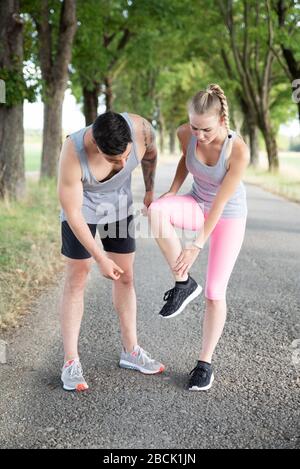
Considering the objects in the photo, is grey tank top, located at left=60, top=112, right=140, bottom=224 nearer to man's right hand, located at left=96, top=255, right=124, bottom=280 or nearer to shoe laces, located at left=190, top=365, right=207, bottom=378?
man's right hand, located at left=96, top=255, right=124, bottom=280

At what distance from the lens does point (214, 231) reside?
12.6 ft

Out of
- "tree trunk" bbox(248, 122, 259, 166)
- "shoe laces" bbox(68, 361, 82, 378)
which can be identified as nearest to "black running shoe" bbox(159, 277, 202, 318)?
"shoe laces" bbox(68, 361, 82, 378)

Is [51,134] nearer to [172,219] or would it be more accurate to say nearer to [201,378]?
[172,219]

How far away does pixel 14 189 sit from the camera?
12219mm

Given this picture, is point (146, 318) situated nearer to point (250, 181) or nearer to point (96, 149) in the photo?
point (96, 149)

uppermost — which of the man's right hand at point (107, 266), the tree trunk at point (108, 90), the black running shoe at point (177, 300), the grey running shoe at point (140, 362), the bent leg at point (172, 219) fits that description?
the tree trunk at point (108, 90)

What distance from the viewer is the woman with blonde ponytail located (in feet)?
11.3

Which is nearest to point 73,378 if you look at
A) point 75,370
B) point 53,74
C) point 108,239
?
point 75,370

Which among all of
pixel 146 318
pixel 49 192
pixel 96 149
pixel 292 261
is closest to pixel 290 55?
pixel 49 192

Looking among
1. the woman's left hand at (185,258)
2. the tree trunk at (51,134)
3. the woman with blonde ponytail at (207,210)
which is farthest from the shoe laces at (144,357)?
the tree trunk at (51,134)

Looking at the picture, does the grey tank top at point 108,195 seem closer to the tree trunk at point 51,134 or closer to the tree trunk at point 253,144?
the tree trunk at point 51,134

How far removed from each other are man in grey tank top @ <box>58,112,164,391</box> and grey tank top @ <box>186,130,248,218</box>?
1.03ft

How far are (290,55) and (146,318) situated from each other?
16.2 metres

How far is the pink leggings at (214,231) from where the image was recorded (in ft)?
12.4
